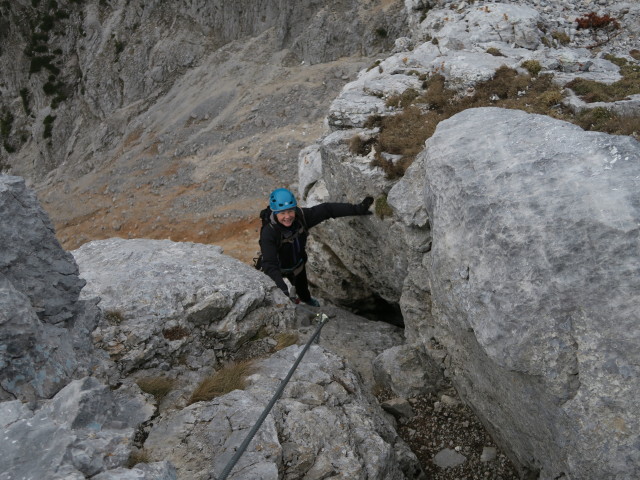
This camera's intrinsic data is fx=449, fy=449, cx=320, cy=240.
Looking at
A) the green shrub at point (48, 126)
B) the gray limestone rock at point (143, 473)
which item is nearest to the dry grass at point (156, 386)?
the gray limestone rock at point (143, 473)

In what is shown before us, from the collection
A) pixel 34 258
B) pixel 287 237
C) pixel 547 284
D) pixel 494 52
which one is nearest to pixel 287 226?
pixel 287 237

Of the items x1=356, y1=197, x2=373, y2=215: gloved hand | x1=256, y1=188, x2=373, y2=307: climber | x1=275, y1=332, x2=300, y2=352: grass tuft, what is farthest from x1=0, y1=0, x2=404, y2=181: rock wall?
x1=275, y1=332, x2=300, y2=352: grass tuft

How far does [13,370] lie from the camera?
15.7ft

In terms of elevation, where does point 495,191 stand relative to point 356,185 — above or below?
above

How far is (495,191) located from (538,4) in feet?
66.3

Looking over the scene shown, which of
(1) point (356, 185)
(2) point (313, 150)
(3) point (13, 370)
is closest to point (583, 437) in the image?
(3) point (13, 370)

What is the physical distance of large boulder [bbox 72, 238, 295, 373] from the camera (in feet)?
24.3

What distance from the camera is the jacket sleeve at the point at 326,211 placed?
412 inches

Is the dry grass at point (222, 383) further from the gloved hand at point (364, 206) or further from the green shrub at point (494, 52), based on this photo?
the green shrub at point (494, 52)

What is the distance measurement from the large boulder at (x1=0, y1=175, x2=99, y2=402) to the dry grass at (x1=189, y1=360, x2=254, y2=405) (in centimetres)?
151

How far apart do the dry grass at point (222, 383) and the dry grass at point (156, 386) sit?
1.56 feet

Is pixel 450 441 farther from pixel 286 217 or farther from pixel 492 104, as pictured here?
pixel 492 104

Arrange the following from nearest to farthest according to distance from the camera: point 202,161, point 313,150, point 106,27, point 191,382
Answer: point 191,382, point 313,150, point 202,161, point 106,27

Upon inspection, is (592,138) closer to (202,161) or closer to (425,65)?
(425,65)
